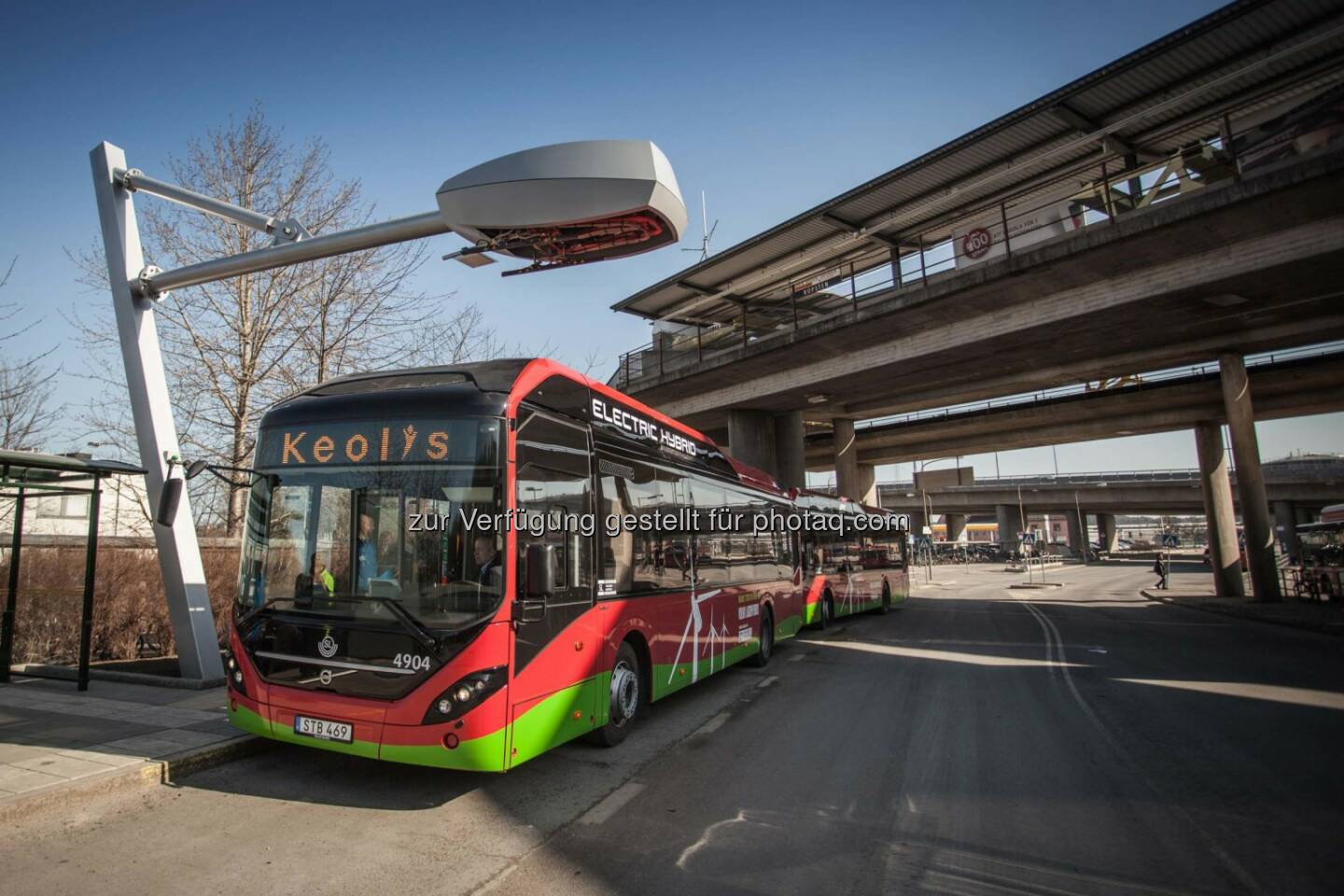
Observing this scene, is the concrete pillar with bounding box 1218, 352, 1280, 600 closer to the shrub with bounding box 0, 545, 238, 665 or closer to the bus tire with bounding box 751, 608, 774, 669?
the bus tire with bounding box 751, 608, 774, 669

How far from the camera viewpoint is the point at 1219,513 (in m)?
27.0

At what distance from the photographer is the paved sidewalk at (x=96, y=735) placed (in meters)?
5.13

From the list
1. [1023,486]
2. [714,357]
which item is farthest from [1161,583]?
[1023,486]

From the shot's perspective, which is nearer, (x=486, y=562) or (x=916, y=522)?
(x=486, y=562)

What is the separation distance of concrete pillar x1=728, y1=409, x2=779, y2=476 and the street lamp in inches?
737

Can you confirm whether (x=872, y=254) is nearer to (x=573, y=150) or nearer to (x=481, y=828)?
(x=573, y=150)

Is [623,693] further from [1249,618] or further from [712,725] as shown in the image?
[1249,618]

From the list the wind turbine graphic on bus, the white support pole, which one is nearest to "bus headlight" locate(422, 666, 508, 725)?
the wind turbine graphic on bus

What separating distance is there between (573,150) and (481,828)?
17.3 feet

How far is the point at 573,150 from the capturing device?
5781mm

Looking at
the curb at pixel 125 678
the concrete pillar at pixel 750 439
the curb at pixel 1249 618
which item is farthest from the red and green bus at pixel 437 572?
the concrete pillar at pixel 750 439

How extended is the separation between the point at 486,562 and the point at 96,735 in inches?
176

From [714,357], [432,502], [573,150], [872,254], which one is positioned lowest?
[432,502]

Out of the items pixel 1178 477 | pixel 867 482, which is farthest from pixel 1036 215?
pixel 1178 477
